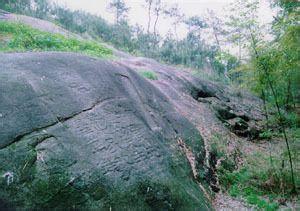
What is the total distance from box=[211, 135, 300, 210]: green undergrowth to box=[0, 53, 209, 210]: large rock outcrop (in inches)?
54.2

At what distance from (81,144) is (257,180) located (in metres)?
5.10

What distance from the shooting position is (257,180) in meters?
7.86

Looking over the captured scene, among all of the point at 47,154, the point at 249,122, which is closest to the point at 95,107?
the point at 47,154

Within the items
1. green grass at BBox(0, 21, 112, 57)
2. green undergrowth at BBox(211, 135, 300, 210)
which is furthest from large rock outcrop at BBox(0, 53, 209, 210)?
green grass at BBox(0, 21, 112, 57)

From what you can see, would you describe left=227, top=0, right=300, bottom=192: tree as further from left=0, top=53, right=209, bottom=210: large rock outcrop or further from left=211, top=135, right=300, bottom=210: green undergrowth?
left=0, top=53, right=209, bottom=210: large rock outcrop

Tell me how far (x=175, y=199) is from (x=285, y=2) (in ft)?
21.6

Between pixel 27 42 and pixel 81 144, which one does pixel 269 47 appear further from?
pixel 27 42

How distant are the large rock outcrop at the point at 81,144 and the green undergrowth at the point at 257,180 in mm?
1376

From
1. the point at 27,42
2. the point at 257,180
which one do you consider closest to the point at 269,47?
the point at 257,180

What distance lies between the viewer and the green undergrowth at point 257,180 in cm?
693

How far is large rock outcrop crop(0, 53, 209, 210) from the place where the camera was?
13.4 ft

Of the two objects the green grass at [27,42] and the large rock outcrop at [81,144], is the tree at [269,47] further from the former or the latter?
the green grass at [27,42]

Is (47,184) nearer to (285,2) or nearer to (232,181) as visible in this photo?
(232,181)

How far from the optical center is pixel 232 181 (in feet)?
25.6
